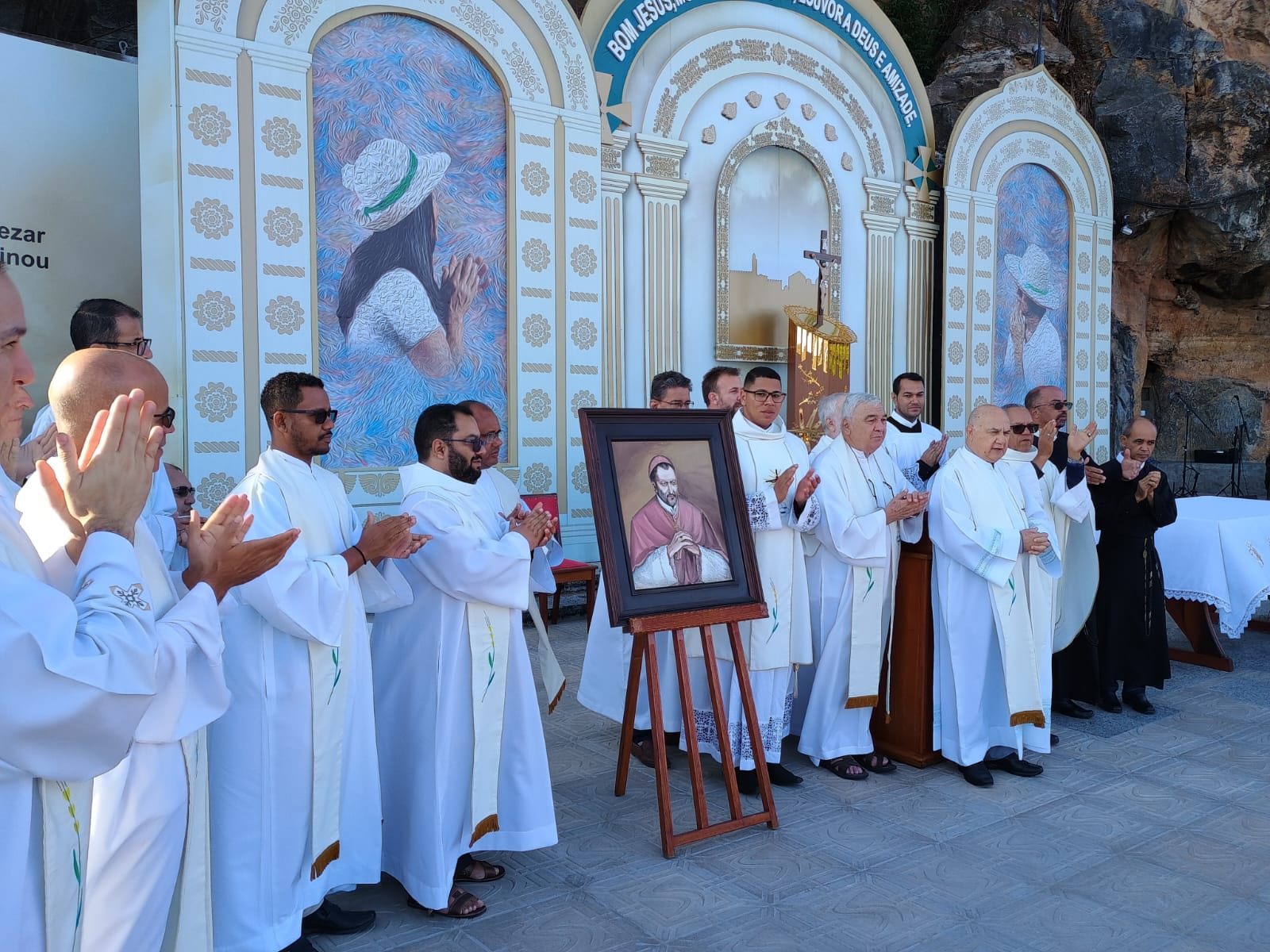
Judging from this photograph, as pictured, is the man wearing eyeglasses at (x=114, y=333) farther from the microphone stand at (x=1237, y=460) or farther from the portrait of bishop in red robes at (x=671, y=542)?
the microphone stand at (x=1237, y=460)

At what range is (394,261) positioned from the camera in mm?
7898

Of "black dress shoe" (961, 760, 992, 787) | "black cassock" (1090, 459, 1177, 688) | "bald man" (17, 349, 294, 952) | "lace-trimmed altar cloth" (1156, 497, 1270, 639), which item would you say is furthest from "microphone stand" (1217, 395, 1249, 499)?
"bald man" (17, 349, 294, 952)

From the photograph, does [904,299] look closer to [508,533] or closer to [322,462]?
[322,462]

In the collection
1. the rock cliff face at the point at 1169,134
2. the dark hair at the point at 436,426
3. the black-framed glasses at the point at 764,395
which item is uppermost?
the rock cliff face at the point at 1169,134

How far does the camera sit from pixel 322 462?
295 inches

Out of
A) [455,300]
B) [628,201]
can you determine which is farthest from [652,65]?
[455,300]

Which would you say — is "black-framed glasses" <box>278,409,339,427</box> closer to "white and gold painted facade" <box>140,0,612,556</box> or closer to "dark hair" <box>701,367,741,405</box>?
"dark hair" <box>701,367,741,405</box>

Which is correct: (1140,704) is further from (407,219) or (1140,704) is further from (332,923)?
(407,219)

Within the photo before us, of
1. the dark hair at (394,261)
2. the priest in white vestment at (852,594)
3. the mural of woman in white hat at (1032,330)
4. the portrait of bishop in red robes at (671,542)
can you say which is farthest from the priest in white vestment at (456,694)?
the mural of woman in white hat at (1032,330)

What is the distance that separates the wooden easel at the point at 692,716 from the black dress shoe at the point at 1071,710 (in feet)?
8.61

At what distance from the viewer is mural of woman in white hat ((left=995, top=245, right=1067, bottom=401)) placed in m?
13.1

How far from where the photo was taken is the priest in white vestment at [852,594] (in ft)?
16.3

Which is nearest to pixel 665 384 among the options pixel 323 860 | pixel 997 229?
pixel 323 860

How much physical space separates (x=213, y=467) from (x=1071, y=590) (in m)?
5.59
